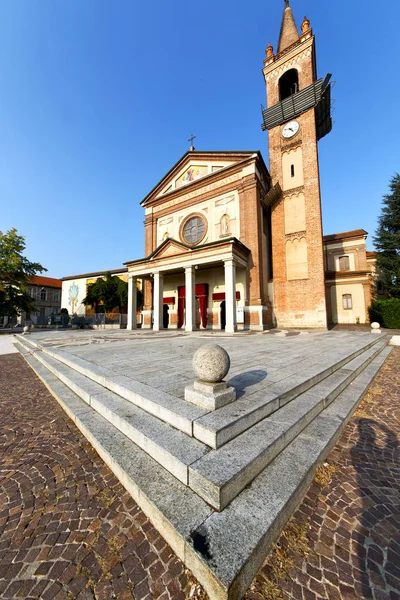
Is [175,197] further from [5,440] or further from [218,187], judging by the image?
[5,440]

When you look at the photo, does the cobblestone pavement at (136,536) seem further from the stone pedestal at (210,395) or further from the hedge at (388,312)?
the hedge at (388,312)

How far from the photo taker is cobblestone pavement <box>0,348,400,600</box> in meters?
1.41

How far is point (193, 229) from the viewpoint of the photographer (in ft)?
69.6

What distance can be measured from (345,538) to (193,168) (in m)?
24.6

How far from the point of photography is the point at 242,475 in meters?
1.95

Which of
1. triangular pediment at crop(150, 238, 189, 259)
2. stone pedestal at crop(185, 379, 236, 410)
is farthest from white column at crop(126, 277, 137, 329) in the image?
stone pedestal at crop(185, 379, 236, 410)

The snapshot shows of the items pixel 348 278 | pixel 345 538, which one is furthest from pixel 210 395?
pixel 348 278

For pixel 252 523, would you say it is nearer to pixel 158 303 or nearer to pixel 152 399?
pixel 152 399

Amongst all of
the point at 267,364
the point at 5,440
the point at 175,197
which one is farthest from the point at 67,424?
the point at 175,197

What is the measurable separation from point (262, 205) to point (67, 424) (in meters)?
20.2

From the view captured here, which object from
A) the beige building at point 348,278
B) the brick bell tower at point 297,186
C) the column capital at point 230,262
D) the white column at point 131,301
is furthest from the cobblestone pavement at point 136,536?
the beige building at point 348,278

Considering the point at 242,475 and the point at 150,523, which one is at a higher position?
the point at 242,475

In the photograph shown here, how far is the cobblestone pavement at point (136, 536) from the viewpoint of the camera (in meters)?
1.41

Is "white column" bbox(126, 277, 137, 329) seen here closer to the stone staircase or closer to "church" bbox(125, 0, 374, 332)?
"church" bbox(125, 0, 374, 332)
